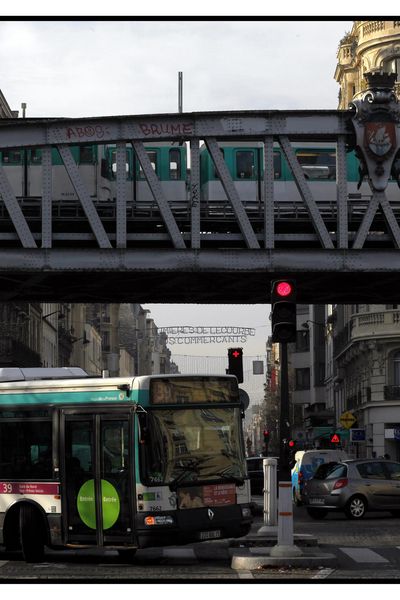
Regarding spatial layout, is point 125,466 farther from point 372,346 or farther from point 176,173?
point 372,346

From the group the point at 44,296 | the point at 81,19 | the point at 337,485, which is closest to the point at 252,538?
the point at 81,19

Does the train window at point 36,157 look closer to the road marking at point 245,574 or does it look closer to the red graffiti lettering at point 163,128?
the red graffiti lettering at point 163,128

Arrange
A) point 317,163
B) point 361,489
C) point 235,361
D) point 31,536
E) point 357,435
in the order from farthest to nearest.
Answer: point 357,435, point 317,163, point 361,489, point 235,361, point 31,536

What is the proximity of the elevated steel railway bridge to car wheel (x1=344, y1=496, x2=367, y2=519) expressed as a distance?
29.8ft

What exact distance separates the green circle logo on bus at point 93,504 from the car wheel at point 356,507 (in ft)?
46.2

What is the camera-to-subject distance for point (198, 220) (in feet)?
139

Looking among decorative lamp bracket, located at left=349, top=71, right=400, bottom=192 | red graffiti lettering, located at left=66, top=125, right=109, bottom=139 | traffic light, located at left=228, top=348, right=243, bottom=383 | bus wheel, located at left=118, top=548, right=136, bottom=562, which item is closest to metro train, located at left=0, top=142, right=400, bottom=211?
decorative lamp bracket, located at left=349, top=71, right=400, bottom=192

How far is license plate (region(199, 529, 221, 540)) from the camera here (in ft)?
63.0

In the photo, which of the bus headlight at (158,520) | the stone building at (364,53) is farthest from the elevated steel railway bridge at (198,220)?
the stone building at (364,53)

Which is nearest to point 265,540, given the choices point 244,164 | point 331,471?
point 331,471

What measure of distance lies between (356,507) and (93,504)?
14336 millimetres

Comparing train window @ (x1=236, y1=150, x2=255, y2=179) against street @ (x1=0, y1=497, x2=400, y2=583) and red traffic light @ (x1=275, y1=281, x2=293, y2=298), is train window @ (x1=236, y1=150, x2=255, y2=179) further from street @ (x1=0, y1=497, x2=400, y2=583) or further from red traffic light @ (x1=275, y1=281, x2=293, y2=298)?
red traffic light @ (x1=275, y1=281, x2=293, y2=298)

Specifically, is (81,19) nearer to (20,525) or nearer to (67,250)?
(20,525)

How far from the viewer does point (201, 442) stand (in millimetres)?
19672
